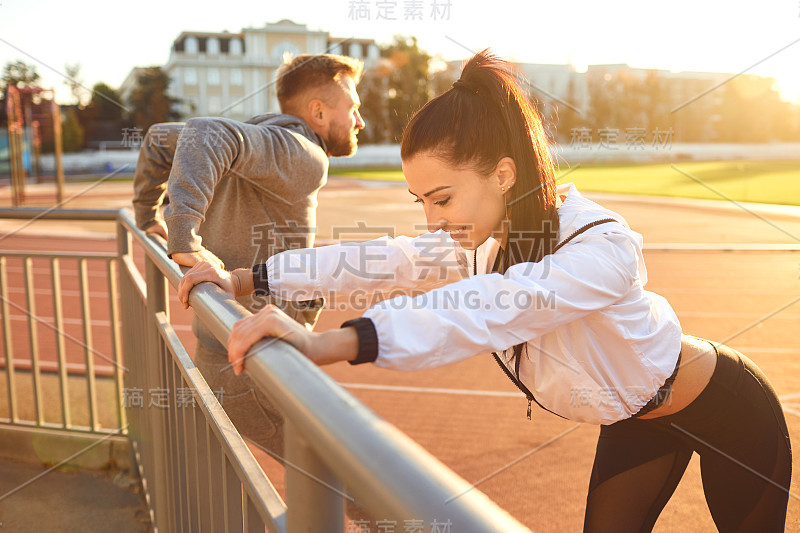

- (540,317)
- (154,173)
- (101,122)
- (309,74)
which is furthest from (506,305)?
(101,122)

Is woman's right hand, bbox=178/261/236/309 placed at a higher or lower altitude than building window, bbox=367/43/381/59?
lower

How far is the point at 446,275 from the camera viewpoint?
5.86 feet

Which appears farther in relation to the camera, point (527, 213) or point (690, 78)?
point (690, 78)

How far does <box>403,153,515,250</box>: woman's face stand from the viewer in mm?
1361

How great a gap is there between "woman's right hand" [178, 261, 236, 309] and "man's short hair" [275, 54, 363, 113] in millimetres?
854

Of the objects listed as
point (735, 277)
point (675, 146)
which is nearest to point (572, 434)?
point (735, 277)

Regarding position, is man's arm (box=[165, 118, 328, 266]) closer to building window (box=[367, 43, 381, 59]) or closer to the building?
the building

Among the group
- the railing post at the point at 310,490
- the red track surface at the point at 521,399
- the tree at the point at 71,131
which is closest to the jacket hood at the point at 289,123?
the railing post at the point at 310,490

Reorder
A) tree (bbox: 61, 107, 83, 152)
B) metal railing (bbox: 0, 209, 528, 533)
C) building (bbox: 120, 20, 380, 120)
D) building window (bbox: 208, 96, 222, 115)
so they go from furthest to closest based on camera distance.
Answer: building window (bbox: 208, 96, 222, 115), building (bbox: 120, 20, 380, 120), tree (bbox: 61, 107, 83, 152), metal railing (bbox: 0, 209, 528, 533)

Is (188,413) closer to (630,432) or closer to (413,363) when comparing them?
(413,363)

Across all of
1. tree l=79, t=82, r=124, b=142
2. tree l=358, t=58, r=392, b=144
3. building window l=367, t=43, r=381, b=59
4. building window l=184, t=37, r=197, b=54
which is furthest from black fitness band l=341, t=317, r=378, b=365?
building window l=184, t=37, r=197, b=54

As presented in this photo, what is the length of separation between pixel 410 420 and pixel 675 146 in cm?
4870

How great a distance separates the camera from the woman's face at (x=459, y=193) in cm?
136

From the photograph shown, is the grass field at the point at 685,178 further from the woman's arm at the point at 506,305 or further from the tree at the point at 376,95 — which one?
the woman's arm at the point at 506,305
